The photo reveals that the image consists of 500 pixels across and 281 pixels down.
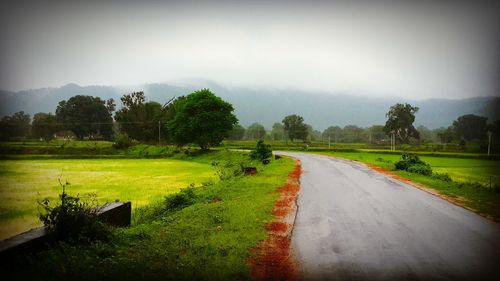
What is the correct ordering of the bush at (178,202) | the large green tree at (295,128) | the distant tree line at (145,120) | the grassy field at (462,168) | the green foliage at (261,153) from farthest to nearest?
the large green tree at (295,128)
the distant tree line at (145,120)
the green foliage at (261,153)
the bush at (178,202)
the grassy field at (462,168)

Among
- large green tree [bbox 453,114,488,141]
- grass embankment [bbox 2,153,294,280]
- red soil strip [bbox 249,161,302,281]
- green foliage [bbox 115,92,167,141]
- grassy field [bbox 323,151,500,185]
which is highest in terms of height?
green foliage [bbox 115,92,167,141]

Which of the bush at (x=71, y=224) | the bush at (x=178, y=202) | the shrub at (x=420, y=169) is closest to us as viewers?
the bush at (x=71, y=224)

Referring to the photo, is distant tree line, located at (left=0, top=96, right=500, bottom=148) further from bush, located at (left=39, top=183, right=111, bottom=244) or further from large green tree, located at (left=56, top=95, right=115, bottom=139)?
bush, located at (left=39, top=183, right=111, bottom=244)

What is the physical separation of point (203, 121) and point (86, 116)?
7996 cm

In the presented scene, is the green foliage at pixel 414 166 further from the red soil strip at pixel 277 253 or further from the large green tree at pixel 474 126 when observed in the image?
the red soil strip at pixel 277 253

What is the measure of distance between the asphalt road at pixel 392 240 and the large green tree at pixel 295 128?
399ft

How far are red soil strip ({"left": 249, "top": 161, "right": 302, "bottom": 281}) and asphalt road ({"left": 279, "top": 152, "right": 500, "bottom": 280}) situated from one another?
0.23 m

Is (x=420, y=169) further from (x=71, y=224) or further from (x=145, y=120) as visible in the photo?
(x=145, y=120)

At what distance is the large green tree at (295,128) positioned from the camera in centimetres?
13612

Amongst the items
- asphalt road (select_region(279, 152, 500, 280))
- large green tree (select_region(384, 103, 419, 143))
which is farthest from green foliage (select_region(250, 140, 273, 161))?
large green tree (select_region(384, 103, 419, 143))

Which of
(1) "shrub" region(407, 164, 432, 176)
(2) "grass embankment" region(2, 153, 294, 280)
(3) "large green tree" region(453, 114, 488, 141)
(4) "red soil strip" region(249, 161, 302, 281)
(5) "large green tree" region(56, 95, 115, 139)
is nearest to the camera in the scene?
(3) "large green tree" region(453, 114, 488, 141)

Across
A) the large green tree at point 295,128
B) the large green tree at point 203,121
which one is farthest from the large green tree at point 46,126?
the large green tree at point 295,128

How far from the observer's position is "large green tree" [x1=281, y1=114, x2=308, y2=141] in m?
136

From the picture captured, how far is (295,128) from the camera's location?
137 m
